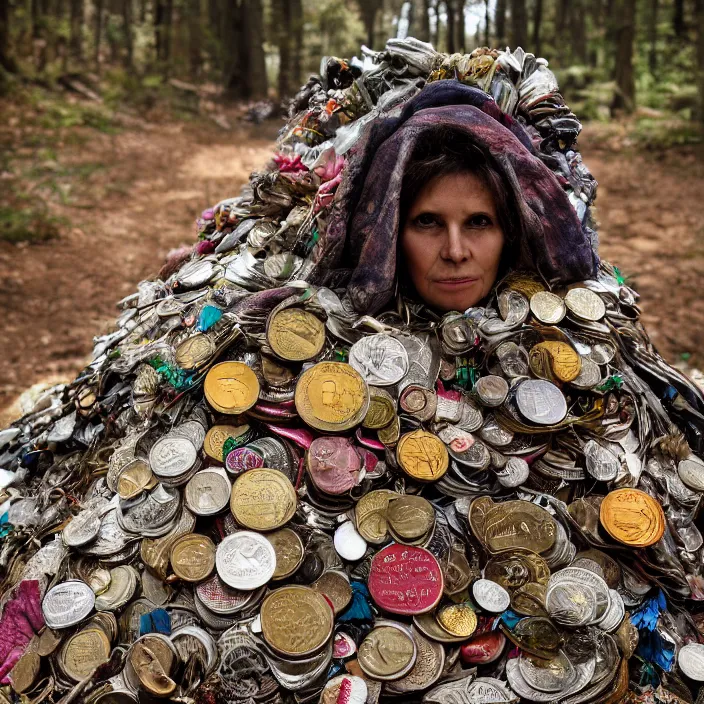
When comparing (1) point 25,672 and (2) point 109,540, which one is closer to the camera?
(1) point 25,672

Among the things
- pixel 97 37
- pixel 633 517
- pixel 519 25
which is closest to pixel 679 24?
pixel 519 25

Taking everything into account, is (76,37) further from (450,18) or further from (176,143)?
(450,18)

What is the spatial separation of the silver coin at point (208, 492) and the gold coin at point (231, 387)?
0.26 metres

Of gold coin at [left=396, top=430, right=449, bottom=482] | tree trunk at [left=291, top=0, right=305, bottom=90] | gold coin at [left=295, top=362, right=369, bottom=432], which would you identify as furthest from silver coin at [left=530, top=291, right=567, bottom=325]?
tree trunk at [left=291, top=0, right=305, bottom=90]

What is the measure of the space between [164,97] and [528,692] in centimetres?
1828

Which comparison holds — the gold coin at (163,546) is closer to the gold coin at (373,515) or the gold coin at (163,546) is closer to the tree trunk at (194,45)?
the gold coin at (373,515)

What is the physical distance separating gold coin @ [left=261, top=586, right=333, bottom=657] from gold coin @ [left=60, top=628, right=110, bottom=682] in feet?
1.88

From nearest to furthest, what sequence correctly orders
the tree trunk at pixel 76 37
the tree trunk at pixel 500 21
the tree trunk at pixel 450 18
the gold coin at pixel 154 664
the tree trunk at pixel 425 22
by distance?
the gold coin at pixel 154 664, the tree trunk at pixel 76 37, the tree trunk at pixel 500 21, the tree trunk at pixel 450 18, the tree trunk at pixel 425 22

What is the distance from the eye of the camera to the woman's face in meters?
2.72

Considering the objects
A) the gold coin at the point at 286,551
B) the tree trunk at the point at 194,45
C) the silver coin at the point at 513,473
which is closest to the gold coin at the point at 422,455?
the silver coin at the point at 513,473

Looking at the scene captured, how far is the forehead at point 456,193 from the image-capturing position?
8.90ft

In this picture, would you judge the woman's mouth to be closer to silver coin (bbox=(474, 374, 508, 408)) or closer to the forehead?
the forehead

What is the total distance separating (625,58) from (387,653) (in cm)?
1645

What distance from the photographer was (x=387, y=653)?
2082 millimetres
